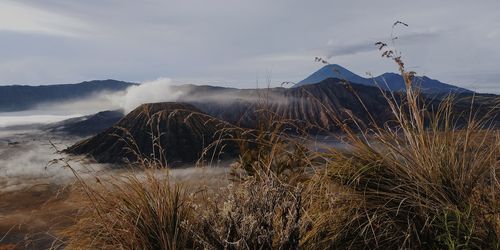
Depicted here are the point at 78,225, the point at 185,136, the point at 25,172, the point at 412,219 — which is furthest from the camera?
the point at 185,136

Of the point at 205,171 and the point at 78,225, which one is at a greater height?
the point at 205,171

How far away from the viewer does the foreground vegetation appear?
3.05 metres

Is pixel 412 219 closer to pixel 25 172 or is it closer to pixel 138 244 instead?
pixel 138 244

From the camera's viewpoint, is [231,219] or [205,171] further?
[205,171]

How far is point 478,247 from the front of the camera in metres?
2.92

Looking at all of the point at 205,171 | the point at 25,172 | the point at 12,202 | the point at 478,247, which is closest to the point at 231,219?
the point at 205,171

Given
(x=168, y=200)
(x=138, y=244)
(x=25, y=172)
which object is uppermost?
(x=168, y=200)

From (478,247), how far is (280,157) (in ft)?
7.29

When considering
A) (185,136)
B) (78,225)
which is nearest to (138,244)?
(78,225)

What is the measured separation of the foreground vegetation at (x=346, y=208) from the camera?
3049 mm

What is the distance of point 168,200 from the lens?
3.30m

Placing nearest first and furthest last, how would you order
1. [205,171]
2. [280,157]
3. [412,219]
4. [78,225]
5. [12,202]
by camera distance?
1. [412,219]
2. [78,225]
3. [205,171]
4. [280,157]
5. [12,202]

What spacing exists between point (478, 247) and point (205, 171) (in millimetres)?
1994

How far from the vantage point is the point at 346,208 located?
330 cm
